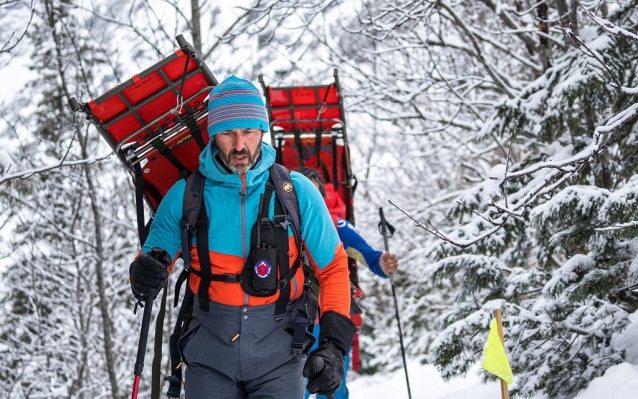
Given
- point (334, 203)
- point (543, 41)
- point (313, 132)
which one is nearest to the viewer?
point (334, 203)

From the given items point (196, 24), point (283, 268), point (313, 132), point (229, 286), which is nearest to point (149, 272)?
point (229, 286)

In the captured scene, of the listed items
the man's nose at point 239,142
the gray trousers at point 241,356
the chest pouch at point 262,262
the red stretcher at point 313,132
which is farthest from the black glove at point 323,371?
the red stretcher at point 313,132

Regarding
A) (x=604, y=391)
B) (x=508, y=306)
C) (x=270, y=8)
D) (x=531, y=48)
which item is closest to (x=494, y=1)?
(x=531, y=48)

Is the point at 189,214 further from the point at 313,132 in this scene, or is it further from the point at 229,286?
the point at 313,132

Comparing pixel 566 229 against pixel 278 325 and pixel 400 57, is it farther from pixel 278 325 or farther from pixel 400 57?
pixel 400 57

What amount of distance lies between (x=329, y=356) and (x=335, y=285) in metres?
0.37

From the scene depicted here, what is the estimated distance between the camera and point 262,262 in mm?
2965

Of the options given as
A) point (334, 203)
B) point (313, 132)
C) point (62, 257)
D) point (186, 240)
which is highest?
point (62, 257)

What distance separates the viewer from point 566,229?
4.89 m

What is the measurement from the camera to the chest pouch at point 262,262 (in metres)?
2.96

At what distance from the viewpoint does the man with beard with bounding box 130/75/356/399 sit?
297 centimetres

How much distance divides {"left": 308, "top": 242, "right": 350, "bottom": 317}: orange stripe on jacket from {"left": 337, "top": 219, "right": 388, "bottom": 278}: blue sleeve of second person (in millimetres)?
2294

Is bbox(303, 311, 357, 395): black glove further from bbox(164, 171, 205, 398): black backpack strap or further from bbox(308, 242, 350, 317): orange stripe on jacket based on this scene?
bbox(164, 171, 205, 398): black backpack strap

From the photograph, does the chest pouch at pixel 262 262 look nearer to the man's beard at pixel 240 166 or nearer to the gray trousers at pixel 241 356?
the gray trousers at pixel 241 356
